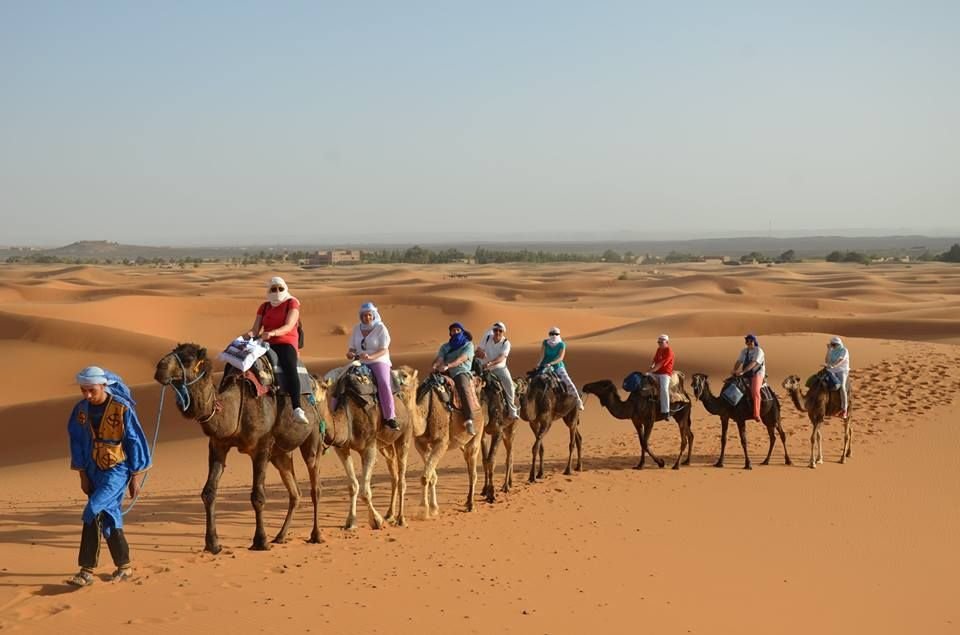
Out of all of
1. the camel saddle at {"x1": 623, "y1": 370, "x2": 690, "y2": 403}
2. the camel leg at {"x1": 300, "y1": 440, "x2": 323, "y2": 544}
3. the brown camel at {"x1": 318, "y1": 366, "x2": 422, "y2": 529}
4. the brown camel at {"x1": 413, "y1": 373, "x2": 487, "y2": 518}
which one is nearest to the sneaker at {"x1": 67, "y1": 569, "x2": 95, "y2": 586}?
the camel leg at {"x1": 300, "y1": 440, "x2": 323, "y2": 544}

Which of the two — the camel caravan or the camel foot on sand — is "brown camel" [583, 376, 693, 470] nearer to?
the camel caravan

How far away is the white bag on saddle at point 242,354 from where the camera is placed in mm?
10117

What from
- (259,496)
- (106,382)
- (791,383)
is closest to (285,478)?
(259,496)

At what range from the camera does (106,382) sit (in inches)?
344

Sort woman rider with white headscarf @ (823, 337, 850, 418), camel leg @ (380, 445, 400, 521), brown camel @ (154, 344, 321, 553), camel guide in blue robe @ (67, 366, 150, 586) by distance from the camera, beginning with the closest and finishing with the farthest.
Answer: camel guide in blue robe @ (67, 366, 150, 586) → brown camel @ (154, 344, 321, 553) → camel leg @ (380, 445, 400, 521) → woman rider with white headscarf @ (823, 337, 850, 418)

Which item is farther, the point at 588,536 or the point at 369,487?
the point at 369,487

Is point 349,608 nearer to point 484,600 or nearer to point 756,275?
point 484,600

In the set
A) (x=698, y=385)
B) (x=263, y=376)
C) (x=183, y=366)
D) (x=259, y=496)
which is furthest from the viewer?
(x=698, y=385)

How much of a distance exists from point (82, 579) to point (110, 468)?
1.04m

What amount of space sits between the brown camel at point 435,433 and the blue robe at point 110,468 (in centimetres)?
452

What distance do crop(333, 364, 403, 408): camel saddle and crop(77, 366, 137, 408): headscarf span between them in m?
3.08

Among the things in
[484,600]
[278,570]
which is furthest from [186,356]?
[484,600]

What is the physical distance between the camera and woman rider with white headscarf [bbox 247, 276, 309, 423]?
10.6 meters

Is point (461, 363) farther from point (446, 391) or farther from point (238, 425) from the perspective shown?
point (238, 425)
